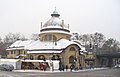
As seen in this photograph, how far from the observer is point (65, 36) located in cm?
7175

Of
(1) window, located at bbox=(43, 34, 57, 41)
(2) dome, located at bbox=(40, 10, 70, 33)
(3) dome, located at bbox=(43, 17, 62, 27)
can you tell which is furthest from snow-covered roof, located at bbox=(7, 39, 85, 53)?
(3) dome, located at bbox=(43, 17, 62, 27)

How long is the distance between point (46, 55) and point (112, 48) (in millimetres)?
43600

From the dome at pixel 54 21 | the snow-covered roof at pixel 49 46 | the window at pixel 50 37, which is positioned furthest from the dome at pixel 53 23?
the snow-covered roof at pixel 49 46

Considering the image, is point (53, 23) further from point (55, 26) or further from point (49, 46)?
point (49, 46)

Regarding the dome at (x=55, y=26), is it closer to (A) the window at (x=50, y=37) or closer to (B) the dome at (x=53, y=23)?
(B) the dome at (x=53, y=23)

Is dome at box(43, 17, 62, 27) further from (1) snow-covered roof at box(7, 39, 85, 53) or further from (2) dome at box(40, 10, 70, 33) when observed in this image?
(1) snow-covered roof at box(7, 39, 85, 53)

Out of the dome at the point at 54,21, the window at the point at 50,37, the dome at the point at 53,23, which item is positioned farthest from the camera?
the dome at the point at 54,21

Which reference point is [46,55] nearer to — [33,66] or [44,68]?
[33,66]

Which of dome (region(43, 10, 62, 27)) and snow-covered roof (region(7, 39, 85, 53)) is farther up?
dome (region(43, 10, 62, 27))

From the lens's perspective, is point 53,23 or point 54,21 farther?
point 54,21

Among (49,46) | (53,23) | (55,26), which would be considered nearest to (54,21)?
(53,23)

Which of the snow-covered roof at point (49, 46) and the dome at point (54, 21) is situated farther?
the dome at point (54, 21)

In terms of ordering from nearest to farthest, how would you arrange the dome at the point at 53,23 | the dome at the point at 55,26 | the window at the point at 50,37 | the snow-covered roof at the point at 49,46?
the snow-covered roof at the point at 49,46
the window at the point at 50,37
the dome at the point at 55,26
the dome at the point at 53,23

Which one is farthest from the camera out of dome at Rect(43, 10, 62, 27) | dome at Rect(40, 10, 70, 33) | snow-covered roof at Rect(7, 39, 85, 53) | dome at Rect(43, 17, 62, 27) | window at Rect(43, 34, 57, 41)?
dome at Rect(43, 10, 62, 27)
